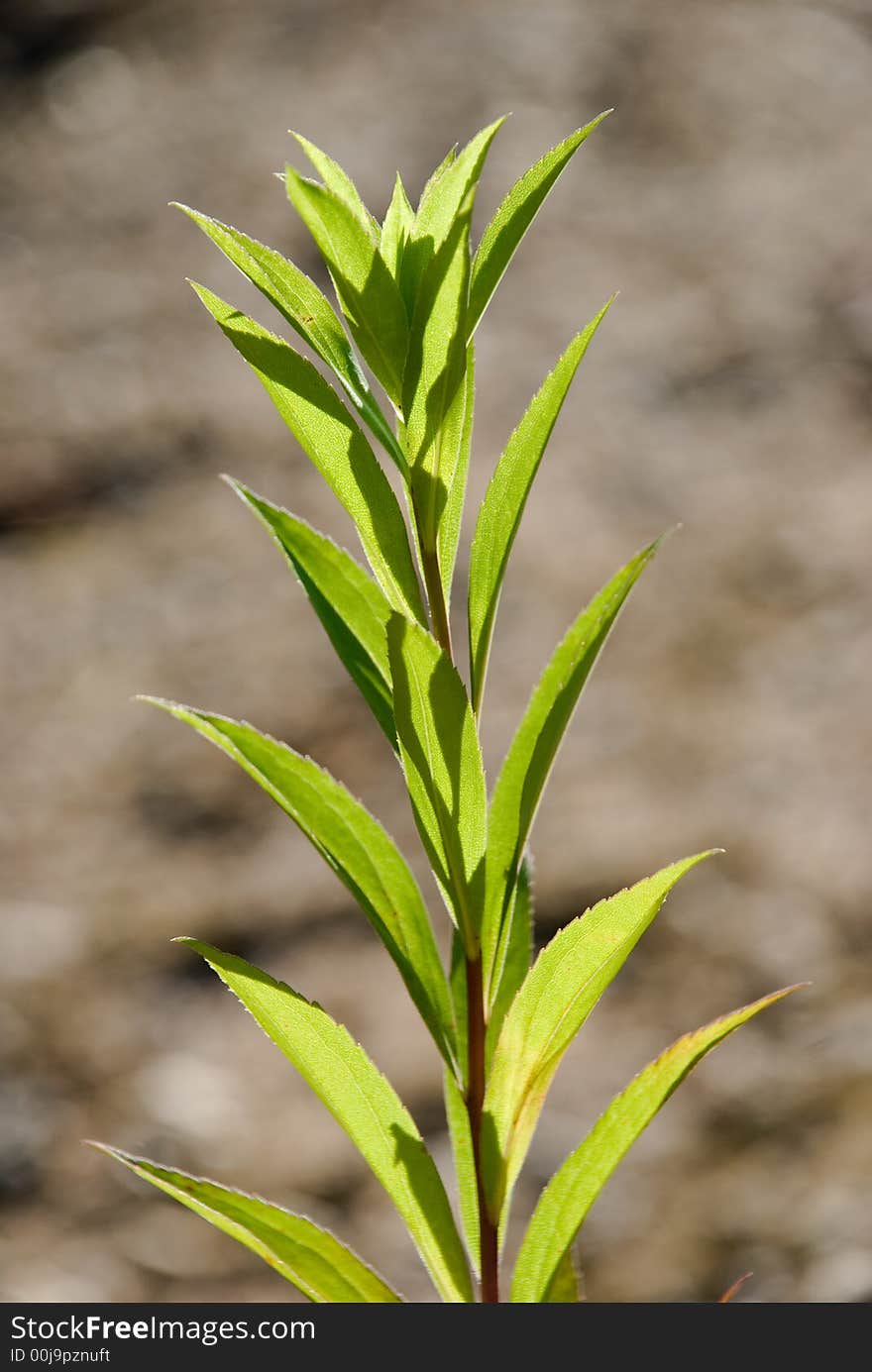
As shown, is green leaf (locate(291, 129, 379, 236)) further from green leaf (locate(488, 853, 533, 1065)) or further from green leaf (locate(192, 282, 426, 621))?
green leaf (locate(488, 853, 533, 1065))

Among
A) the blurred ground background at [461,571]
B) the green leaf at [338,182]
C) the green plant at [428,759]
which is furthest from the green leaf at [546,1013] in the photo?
the blurred ground background at [461,571]

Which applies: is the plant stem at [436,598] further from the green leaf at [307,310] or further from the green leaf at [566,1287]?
the green leaf at [566,1287]

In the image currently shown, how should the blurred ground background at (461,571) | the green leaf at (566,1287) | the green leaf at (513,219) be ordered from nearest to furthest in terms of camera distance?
the green leaf at (513,219), the green leaf at (566,1287), the blurred ground background at (461,571)

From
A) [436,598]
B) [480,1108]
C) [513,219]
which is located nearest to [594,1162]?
[480,1108]

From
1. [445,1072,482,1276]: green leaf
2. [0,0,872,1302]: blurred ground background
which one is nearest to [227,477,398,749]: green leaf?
[445,1072,482,1276]: green leaf

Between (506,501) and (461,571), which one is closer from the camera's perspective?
(506,501)

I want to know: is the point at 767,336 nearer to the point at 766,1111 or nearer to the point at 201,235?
the point at 201,235

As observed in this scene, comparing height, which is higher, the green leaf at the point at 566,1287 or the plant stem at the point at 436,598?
the plant stem at the point at 436,598

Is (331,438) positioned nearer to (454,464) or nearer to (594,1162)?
(454,464)
